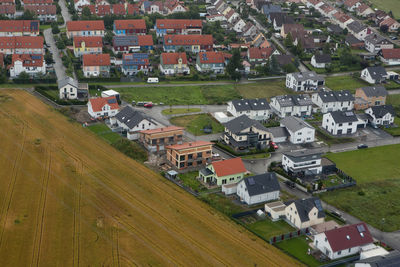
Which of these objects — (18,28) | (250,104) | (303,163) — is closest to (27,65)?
(18,28)

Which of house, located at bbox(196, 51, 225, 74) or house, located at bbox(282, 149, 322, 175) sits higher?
house, located at bbox(196, 51, 225, 74)

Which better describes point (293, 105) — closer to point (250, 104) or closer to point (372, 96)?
point (250, 104)

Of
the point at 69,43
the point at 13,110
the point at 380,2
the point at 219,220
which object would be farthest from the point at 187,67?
the point at 380,2

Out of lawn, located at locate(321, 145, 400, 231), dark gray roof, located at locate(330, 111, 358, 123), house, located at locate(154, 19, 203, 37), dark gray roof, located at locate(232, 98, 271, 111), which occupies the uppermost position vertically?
house, located at locate(154, 19, 203, 37)

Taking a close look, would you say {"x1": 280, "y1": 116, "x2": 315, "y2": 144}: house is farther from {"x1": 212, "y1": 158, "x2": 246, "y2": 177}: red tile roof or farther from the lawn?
{"x1": 212, "y1": 158, "x2": 246, "y2": 177}: red tile roof

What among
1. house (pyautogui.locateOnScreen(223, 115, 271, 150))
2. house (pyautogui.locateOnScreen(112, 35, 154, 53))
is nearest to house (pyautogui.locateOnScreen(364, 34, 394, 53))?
house (pyautogui.locateOnScreen(112, 35, 154, 53))

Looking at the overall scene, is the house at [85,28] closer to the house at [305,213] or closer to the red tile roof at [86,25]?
the red tile roof at [86,25]
